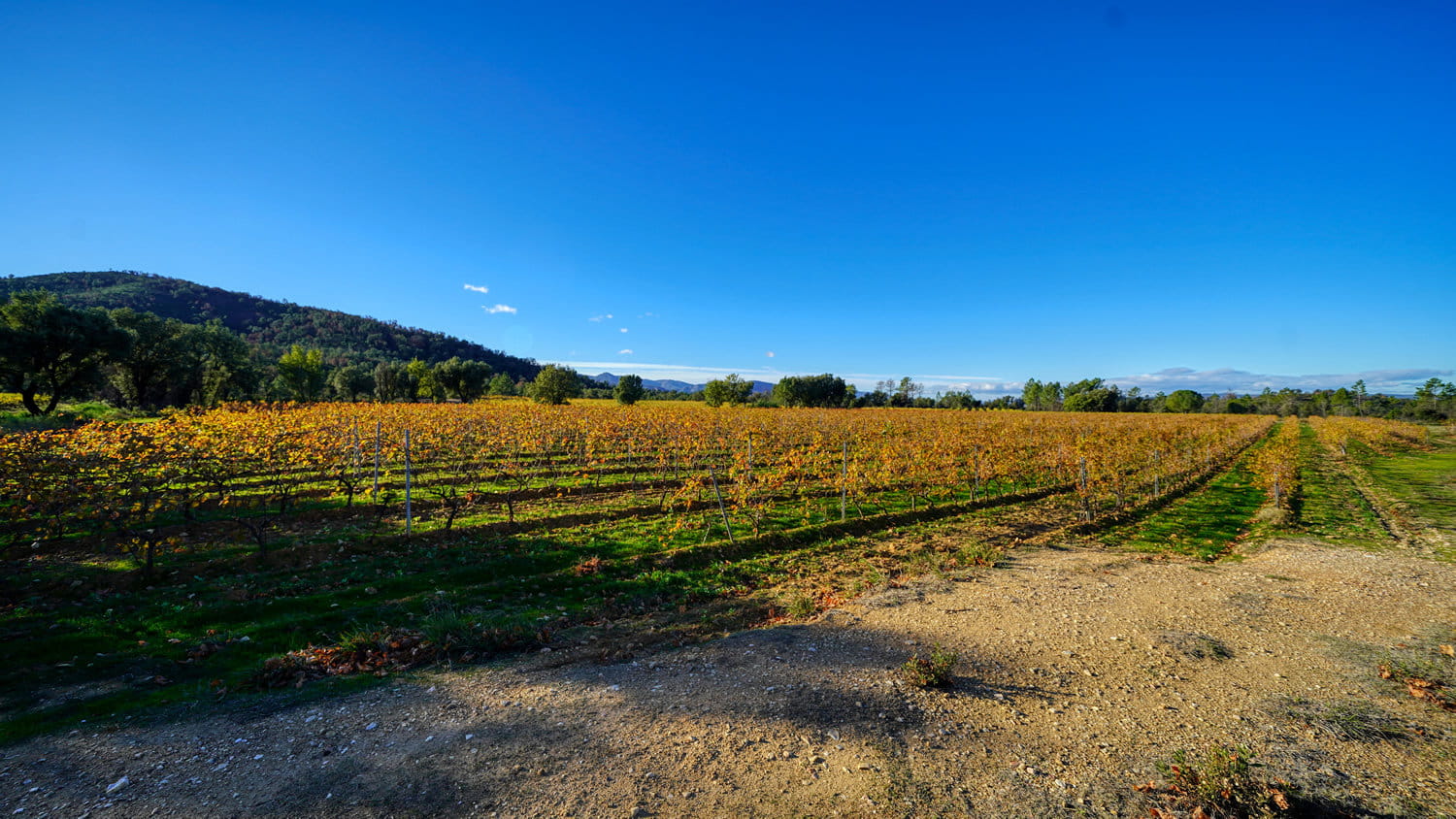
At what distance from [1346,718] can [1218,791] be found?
281 centimetres

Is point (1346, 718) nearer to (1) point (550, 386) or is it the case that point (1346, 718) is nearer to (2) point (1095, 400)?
(1) point (550, 386)

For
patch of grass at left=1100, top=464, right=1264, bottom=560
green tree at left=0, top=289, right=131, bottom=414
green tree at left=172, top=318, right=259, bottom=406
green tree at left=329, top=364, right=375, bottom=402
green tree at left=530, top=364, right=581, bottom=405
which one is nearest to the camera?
patch of grass at left=1100, top=464, right=1264, bottom=560

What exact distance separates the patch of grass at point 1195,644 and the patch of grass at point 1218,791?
274 centimetres

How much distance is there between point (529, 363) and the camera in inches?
6156

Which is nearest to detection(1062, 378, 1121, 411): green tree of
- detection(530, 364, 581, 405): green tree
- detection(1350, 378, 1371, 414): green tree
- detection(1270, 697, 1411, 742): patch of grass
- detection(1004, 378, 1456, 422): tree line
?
detection(1004, 378, 1456, 422): tree line

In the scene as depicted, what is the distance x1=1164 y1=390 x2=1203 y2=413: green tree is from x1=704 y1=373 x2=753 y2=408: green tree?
93929 mm

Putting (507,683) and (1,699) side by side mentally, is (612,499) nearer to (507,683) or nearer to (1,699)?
(507,683)

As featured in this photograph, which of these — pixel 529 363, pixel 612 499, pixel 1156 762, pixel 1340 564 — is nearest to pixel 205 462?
pixel 612 499

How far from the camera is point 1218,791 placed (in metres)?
4.25

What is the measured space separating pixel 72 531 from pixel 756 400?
76.7 meters

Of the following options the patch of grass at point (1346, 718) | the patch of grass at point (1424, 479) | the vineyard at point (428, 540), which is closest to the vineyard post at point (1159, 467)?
the vineyard at point (428, 540)

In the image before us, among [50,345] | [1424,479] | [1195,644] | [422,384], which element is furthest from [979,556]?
[422,384]

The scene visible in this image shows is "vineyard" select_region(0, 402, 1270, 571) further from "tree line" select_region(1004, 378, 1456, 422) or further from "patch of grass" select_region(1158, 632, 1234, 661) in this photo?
"tree line" select_region(1004, 378, 1456, 422)

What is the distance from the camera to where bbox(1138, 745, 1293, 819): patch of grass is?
13.7 feet
